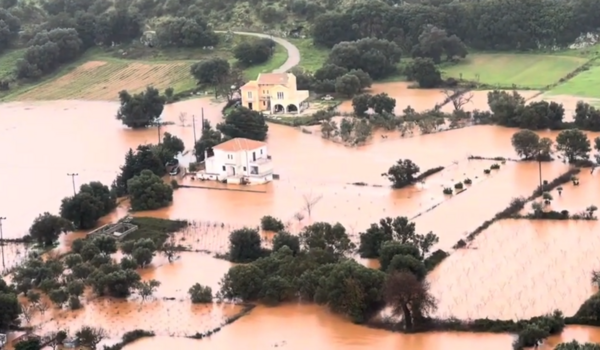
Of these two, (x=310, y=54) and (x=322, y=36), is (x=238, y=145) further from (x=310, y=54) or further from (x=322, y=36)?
(x=322, y=36)

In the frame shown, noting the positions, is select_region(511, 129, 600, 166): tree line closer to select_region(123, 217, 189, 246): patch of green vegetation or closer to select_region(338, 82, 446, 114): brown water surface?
select_region(338, 82, 446, 114): brown water surface

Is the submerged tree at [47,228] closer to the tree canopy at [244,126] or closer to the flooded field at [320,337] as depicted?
the flooded field at [320,337]

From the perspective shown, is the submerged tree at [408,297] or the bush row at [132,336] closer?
the submerged tree at [408,297]

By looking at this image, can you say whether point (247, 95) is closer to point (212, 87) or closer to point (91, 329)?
point (212, 87)

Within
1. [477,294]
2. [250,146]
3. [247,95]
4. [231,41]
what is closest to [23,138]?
[247,95]

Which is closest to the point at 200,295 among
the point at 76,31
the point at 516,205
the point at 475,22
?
the point at 516,205

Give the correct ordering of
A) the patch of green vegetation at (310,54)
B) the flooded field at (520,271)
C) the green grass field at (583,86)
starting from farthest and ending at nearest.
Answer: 1. the patch of green vegetation at (310,54)
2. the green grass field at (583,86)
3. the flooded field at (520,271)

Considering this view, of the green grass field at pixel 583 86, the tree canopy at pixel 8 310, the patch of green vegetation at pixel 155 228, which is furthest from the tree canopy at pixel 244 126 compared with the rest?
the tree canopy at pixel 8 310
